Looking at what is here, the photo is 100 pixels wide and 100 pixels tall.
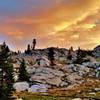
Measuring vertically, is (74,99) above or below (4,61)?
below

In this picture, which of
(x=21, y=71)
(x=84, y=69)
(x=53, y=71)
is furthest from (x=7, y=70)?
(x=84, y=69)

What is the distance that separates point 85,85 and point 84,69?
33913 mm

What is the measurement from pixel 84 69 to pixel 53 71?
2187cm

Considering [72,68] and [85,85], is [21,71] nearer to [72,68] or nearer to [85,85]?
[85,85]

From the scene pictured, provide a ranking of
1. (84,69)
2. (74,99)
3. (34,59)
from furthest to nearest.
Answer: (34,59) → (84,69) → (74,99)

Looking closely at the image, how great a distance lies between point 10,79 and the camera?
10688 centimetres

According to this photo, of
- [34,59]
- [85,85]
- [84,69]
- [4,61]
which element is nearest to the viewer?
[4,61]

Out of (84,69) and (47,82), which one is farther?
(84,69)

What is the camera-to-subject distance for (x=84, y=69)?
15612 centimetres

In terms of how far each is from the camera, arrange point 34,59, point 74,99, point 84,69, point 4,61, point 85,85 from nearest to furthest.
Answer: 1. point 74,99
2. point 4,61
3. point 85,85
4. point 84,69
5. point 34,59

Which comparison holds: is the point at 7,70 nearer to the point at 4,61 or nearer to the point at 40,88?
the point at 4,61

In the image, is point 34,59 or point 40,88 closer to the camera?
point 40,88

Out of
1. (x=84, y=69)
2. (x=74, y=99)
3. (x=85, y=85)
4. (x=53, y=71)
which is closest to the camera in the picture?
(x=74, y=99)

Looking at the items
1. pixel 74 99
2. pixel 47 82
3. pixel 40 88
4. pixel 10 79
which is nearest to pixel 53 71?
pixel 47 82
